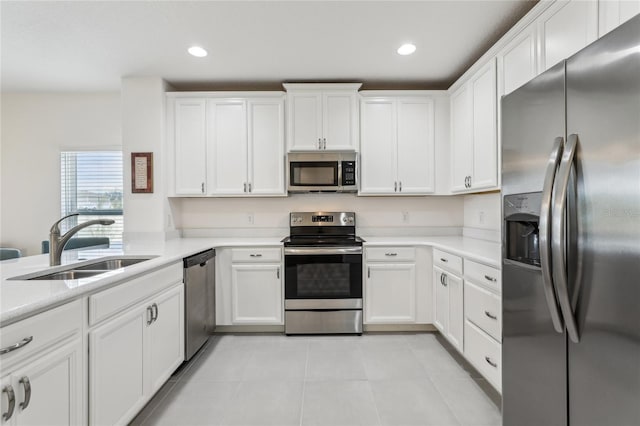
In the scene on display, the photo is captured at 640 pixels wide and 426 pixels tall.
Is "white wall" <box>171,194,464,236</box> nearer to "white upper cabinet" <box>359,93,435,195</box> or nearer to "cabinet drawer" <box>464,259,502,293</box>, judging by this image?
"white upper cabinet" <box>359,93,435,195</box>

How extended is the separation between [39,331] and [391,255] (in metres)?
2.52

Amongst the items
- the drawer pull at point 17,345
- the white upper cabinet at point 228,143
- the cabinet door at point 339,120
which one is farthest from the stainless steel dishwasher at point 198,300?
the cabinet door at point 339,120

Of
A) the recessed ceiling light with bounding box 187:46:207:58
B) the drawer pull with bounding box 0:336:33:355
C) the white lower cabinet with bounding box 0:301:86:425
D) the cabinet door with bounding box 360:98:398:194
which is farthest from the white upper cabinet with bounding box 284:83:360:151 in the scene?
the drawer pull with bounding box 0:336:33:355

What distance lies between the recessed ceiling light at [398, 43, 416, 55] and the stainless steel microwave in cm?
100

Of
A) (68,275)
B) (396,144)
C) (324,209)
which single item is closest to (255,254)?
(324,209)

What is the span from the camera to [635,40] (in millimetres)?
796

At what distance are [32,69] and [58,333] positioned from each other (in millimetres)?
3195

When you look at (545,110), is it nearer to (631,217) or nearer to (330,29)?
(631,217)

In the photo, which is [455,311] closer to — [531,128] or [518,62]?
[531,128]

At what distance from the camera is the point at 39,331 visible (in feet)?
3.49

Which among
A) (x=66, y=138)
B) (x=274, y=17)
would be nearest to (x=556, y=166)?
(x=274, y=17)

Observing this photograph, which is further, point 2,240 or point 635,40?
point 2,240

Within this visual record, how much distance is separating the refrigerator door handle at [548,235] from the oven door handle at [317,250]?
193cm

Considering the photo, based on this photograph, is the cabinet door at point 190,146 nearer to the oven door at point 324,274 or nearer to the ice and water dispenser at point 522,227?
the oven door at point 324,274
